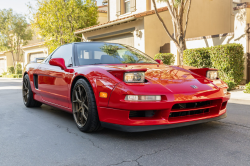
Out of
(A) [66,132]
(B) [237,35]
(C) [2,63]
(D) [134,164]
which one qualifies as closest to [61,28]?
(B) [237,35]

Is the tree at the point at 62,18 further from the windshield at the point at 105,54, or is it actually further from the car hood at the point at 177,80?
the car hood at the point at 177,80

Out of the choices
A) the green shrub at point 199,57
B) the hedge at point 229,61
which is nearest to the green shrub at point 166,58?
the green shrub at point 199,57

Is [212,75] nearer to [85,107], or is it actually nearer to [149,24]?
[85,107]

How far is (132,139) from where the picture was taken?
3.23 m

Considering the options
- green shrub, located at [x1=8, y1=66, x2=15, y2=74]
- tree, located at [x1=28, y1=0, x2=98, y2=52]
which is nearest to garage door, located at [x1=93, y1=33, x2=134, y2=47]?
tree, located at [x1=28, y1=0, x2=98, y2=52]

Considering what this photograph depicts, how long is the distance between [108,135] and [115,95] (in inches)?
26.9

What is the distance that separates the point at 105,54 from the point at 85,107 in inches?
41.5

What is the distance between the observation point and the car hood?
313 cm

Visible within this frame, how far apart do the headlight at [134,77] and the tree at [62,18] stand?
48.5 feet

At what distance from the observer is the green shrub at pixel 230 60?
8398 millimetres

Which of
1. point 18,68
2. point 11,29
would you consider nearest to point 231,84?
point 18,68

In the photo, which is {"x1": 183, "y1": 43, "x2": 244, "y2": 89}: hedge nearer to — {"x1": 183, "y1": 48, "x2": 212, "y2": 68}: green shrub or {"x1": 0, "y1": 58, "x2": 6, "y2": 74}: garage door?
{"x1": 183, "y1": 48, "x2": 212, "y2": 68}: green shrub

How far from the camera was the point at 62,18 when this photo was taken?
17.1m

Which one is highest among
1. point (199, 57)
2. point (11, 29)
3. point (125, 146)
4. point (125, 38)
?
point (11, 29)
